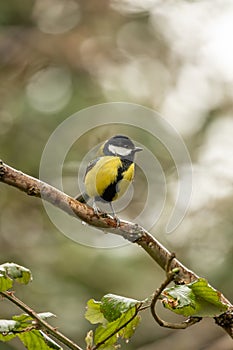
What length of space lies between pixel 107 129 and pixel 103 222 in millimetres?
3080

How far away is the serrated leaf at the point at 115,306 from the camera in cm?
111

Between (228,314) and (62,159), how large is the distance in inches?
123

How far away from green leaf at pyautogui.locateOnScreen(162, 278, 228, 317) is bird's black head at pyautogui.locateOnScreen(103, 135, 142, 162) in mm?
1083

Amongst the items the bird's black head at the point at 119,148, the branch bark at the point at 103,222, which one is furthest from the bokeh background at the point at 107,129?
the branch bark at the point at 103,222

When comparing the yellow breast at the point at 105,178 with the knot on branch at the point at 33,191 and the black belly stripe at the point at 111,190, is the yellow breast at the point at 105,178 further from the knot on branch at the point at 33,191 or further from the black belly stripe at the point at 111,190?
the knot on branch at the point at 33,191

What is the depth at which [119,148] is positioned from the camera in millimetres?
2279

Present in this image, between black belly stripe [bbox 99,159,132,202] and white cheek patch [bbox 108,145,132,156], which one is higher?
white cheek patch [bbox 108,145,132,156]

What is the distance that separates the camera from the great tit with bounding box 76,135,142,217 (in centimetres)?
212

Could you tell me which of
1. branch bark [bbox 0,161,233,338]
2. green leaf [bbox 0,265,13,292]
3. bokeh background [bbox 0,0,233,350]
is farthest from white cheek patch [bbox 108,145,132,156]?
bokeh background [bbox 0,0,233,350]

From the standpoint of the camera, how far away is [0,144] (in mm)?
5031

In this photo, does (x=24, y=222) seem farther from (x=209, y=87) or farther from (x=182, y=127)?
(x=209, y=87)

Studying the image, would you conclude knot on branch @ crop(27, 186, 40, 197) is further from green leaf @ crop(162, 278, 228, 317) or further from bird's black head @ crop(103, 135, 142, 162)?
bird's black head @ crop(103, 135, 142, 162)

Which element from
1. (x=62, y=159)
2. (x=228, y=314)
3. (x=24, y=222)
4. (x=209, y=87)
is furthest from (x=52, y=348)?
(x=209, y=87)

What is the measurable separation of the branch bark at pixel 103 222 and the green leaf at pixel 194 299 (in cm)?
21
